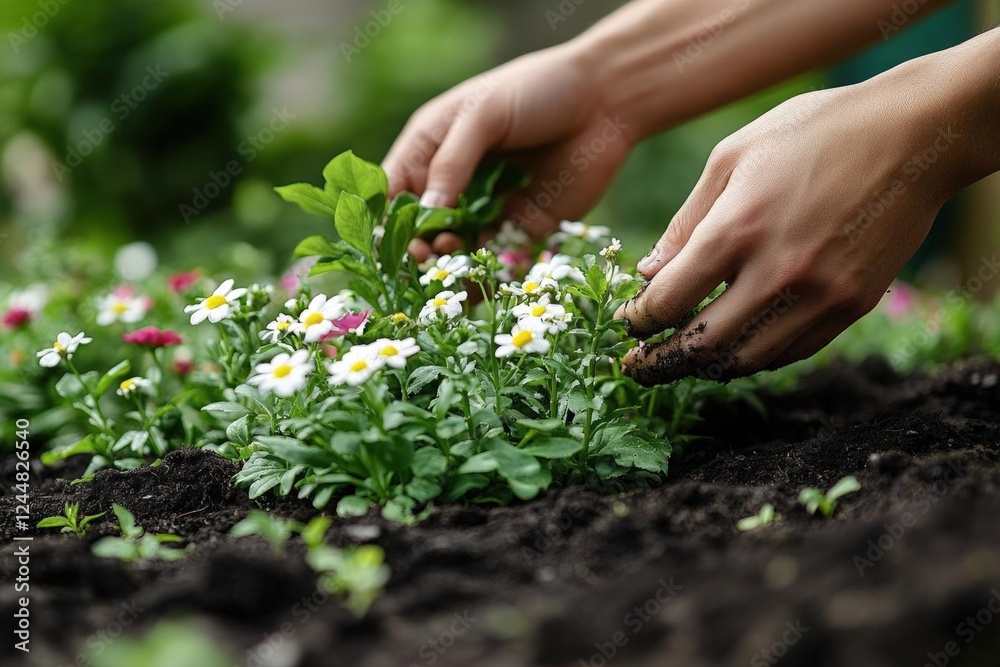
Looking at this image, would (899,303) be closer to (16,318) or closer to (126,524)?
(126,524)

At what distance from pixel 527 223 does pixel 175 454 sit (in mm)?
1232

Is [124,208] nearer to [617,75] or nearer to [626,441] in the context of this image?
[617,75]

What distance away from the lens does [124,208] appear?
467 cm

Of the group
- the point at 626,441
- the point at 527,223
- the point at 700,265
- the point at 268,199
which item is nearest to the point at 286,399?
the point at 626,441

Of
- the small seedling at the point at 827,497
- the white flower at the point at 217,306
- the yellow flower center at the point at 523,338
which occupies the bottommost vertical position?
the small seedling at the point at 827,497

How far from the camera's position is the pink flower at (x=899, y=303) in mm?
3299

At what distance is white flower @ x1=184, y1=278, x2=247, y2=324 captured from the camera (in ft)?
5.06

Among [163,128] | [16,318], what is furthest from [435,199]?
[163,128]

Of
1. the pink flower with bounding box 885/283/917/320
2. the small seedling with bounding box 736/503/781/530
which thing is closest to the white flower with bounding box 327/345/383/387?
the small seedling with bounding box 736/503/781/530

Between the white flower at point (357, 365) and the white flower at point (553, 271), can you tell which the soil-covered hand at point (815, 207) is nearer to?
the white flower at point (553, 271)

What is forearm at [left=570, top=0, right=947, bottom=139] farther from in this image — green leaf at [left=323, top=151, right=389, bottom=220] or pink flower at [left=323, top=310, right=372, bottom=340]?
pink flower at [left=323, top=310, right=372, bottom=340]

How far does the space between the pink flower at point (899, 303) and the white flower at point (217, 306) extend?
8.72 ft

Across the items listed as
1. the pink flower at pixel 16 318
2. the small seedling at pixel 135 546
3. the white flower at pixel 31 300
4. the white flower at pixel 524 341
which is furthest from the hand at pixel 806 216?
the white flower at pixel 31 300

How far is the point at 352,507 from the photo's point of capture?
136cm
